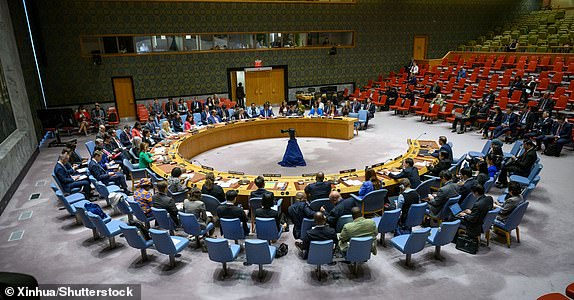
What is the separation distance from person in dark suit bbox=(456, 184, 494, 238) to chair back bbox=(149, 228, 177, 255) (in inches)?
199

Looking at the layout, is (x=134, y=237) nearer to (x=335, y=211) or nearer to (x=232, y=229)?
(x=232, y=229)

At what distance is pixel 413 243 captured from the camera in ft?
19.8

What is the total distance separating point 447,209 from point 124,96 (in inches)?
654

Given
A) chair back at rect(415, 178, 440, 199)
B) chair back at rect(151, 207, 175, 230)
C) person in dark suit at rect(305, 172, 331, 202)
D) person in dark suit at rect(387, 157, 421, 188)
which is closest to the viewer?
chair back at rect(151, 207, 175, 230)

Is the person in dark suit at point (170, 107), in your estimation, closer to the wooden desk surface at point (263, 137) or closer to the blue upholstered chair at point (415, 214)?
the wooden desk surface at point (263, 137)

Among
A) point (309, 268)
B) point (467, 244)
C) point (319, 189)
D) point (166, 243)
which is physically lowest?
point (309, 268)

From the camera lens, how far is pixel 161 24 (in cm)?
1828

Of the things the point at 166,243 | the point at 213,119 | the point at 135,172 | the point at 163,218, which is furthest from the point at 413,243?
the point at 213,119

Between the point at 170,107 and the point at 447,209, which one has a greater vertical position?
the point at 170,107

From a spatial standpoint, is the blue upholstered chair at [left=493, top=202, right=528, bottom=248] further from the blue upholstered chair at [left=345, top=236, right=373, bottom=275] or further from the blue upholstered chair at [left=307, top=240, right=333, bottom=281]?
the blue upholstered chair at [left=307, top=240, right=333, bottom=281]

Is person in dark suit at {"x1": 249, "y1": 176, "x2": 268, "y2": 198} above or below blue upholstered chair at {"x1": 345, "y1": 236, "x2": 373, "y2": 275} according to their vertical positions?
above

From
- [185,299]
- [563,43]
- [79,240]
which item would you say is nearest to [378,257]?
[185,299]

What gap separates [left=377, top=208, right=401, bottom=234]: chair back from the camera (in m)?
6.57

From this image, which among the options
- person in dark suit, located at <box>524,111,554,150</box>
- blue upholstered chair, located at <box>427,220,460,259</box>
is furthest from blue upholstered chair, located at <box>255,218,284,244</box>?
person in dark suit, located at <box>524,111,554,150</box>
